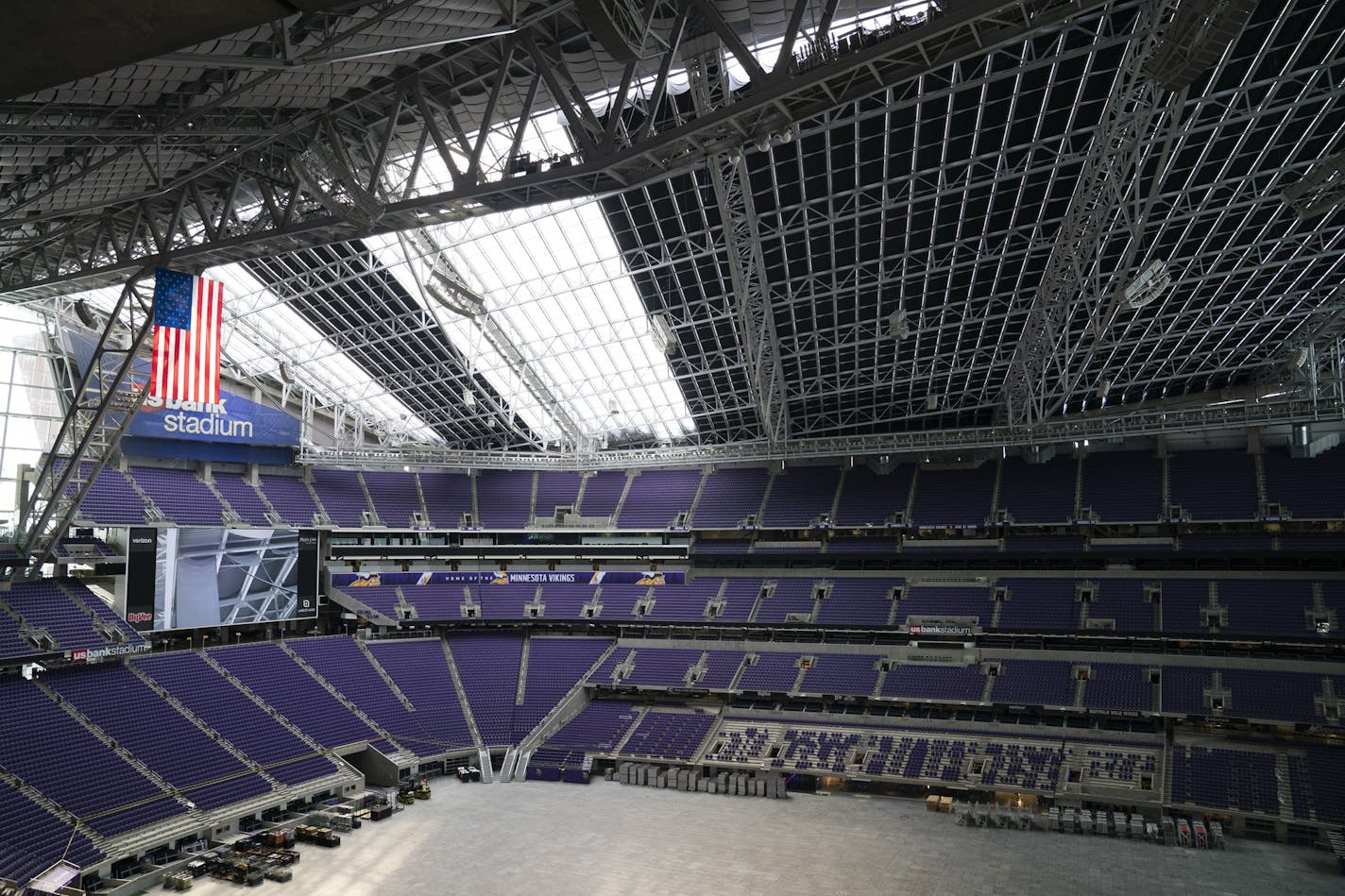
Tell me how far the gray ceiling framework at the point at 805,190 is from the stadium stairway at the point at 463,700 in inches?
449

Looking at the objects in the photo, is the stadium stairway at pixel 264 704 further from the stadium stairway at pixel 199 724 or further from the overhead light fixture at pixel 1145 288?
the overhead light fixture at pixel 1145 288

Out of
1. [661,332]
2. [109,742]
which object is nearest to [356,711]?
[109,742]

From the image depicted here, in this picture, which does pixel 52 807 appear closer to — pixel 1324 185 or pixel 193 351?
pixel 193 351

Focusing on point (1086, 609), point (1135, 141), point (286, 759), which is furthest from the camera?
point (1086, 609)

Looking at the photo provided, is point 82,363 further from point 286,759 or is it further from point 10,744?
point 286,759

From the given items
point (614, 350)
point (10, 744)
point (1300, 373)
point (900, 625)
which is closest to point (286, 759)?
point (10, 744)

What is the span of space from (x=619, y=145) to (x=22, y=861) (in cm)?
2638

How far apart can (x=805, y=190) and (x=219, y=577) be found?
103ft

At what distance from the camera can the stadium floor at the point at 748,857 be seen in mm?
26844

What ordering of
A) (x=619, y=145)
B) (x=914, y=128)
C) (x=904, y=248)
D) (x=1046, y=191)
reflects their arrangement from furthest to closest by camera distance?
(x=904, y=248) < (x=1046, y=191) < (x=914, y=128) < (x=619, y=145)

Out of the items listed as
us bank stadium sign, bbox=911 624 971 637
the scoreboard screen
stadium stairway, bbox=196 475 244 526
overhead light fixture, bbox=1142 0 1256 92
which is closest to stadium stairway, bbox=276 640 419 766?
the scoreboard screen

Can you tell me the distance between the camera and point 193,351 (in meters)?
26.5

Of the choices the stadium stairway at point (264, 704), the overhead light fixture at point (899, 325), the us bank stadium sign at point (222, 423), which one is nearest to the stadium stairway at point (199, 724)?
the stadium stairway at point (264, 704)

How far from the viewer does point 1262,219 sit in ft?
102
